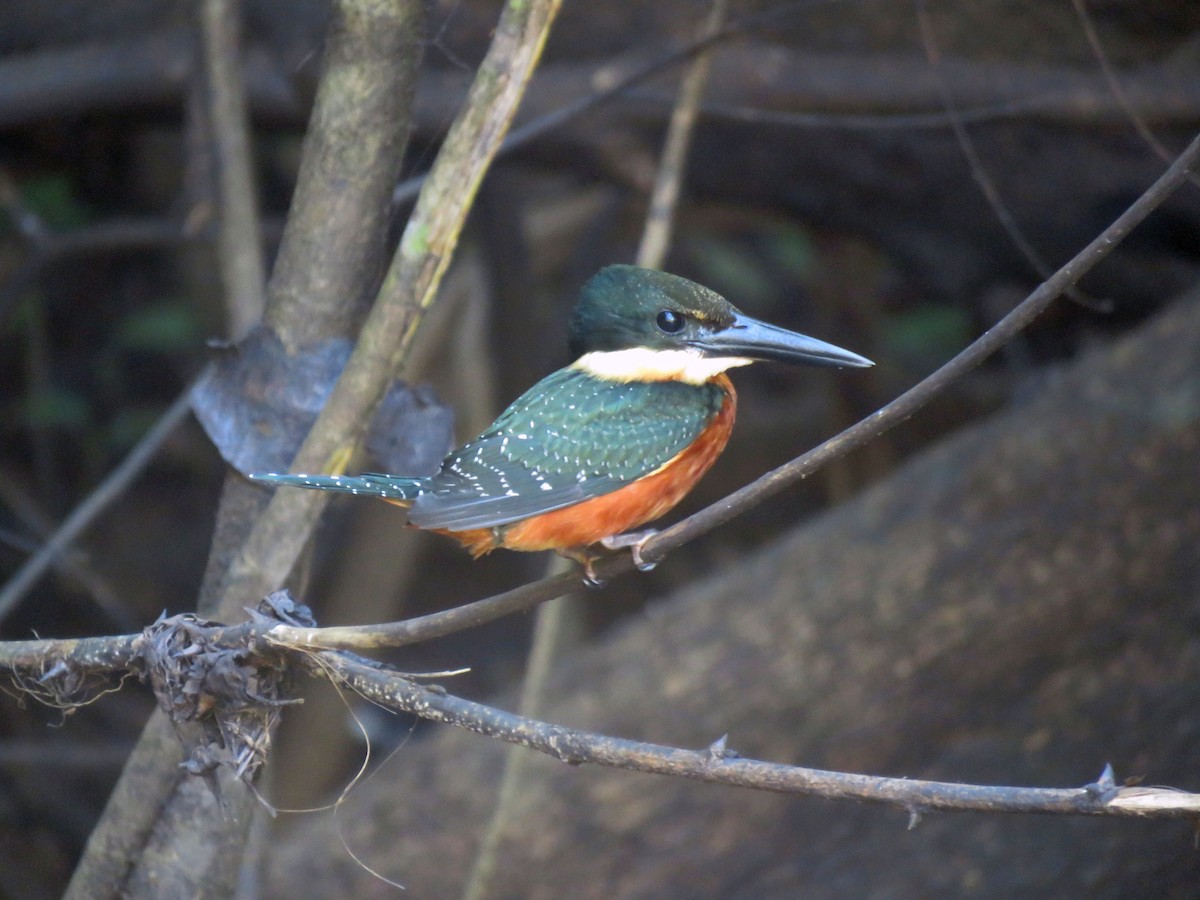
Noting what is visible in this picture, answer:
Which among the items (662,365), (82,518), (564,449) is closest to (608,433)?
(564,449)

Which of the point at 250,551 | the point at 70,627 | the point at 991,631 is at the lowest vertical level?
the point at 70,627

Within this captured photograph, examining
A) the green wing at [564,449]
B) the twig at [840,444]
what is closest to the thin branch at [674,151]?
the green wing at [564,449]

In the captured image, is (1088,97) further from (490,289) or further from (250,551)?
(250,551)

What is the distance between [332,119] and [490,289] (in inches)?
98.6

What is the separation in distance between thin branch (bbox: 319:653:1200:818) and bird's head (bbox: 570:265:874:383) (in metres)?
0.85

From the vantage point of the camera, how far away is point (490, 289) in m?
4.70

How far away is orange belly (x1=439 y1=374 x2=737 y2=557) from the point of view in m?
2.08

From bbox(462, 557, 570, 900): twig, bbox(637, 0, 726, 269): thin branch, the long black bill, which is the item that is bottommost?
bbox(462, 557, 570, 900): twig

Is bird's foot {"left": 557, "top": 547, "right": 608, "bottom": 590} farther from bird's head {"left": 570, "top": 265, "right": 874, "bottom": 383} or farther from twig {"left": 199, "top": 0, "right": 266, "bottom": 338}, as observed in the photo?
twig {"left": 199, "top": 0, "right": 266, "bottom": 338}

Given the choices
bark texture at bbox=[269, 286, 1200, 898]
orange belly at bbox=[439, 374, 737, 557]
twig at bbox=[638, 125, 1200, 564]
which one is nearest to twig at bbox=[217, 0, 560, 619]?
orange belly at bbox=[439, 374, 737, 557]

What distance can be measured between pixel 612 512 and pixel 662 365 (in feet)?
1.18

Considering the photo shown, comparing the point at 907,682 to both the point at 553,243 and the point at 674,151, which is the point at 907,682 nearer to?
the point at 674,151

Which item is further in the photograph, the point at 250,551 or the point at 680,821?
the point at 680,821

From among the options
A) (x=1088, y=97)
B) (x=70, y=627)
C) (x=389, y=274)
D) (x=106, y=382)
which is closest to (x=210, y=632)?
(x=389, y=274)
